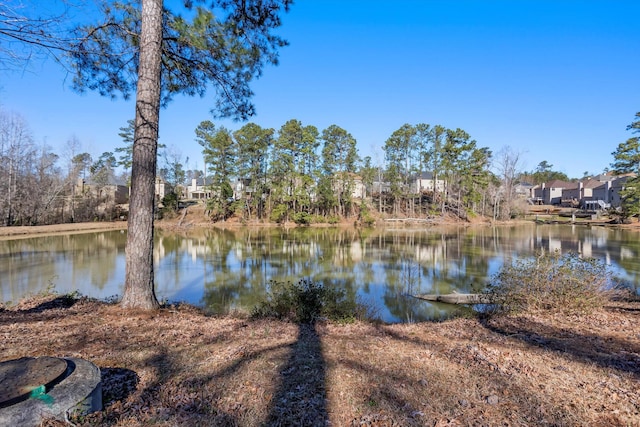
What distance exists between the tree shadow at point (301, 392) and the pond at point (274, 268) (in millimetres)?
4221

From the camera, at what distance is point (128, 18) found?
6242 millimetres

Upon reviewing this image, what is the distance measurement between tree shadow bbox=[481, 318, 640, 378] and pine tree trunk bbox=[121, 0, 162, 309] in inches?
216

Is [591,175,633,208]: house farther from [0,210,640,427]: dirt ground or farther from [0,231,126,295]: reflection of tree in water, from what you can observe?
[0,231,126,295]: reflection of tree in water

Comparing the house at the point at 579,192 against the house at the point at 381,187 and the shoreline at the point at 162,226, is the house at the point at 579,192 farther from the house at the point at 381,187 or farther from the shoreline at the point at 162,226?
the house at the point at 381,187

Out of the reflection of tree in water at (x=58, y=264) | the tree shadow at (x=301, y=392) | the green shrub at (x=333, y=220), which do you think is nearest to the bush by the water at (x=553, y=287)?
the tree shadow at (x=301, y=392)

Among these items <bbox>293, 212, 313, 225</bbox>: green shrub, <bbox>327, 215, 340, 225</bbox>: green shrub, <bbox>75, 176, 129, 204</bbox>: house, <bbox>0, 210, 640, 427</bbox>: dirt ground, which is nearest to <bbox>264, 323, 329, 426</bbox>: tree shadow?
<bbox>0, 210, 640, 427</bbox>: dirt ground

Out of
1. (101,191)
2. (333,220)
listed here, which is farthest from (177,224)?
(333,220)

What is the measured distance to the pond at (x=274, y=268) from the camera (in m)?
9.47

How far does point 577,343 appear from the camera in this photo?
4.38m

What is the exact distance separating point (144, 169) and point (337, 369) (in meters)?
4.15

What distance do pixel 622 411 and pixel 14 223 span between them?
3879cm

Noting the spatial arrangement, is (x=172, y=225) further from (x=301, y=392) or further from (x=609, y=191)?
(x=609, y=191)

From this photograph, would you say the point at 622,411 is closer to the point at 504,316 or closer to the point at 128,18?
the point at 504,316

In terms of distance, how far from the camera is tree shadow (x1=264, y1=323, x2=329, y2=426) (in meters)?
2.54
